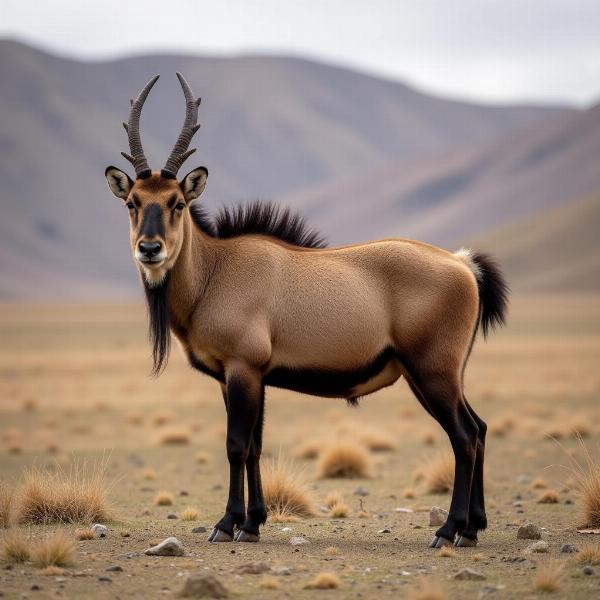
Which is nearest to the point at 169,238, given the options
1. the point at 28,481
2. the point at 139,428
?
the point at 28,481

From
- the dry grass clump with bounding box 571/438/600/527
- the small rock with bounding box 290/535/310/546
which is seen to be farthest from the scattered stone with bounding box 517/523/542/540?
the small rock with bounding box 290/535/310/546

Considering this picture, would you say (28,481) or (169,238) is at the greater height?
(169,238)

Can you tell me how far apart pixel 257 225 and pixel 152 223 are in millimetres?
1677

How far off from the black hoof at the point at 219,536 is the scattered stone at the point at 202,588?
257cm

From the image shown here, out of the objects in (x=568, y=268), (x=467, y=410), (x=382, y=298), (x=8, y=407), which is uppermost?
(x=568, y=268)

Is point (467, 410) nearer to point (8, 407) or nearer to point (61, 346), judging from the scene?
point (8, 407)

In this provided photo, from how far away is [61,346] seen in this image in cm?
7406

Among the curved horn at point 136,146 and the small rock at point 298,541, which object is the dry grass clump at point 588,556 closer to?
the small rock at point 298,541

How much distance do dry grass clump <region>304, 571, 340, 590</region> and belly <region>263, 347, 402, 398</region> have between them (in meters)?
2.76

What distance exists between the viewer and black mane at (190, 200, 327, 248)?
12148 mm

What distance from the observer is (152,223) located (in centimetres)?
1088

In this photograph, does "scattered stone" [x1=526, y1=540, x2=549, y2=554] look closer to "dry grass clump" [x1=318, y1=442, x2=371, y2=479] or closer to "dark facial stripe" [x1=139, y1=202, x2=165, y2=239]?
"dark facial stripe" [x1=139, y1=202, x2=165, y2=239]

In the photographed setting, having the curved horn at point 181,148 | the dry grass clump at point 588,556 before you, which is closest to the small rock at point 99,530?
the curved horn at point 181,148

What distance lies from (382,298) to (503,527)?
11.2 ft
